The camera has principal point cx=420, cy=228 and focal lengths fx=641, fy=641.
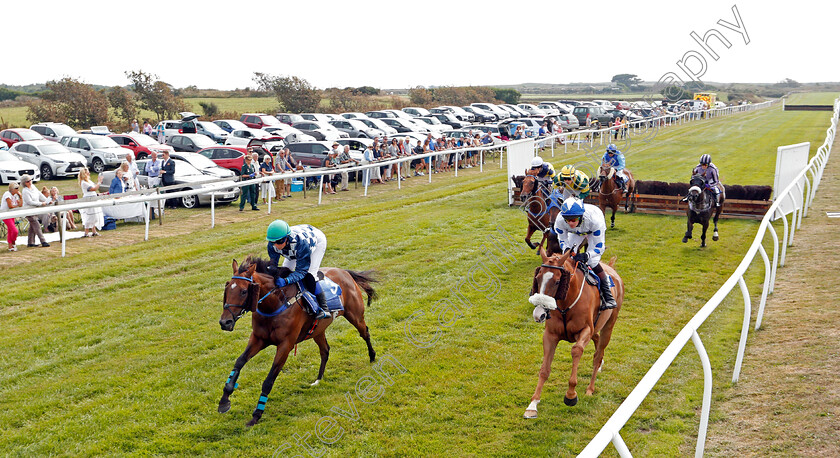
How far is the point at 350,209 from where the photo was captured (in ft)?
54.7

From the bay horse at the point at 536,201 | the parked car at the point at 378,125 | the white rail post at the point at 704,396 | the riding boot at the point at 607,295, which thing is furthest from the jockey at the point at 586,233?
the parked car at the point at 378,125

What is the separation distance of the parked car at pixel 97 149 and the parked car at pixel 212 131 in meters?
5.19

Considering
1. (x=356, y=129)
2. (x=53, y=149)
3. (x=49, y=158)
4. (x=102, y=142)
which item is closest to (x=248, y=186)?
(x=49, y=158)

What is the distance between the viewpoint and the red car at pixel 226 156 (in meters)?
22.3

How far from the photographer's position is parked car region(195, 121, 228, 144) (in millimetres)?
30580

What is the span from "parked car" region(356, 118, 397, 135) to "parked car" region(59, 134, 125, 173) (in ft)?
44.4

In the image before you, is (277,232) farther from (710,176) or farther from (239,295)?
(710,176)

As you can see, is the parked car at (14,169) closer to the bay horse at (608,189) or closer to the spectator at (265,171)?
the spectator at (265,171)

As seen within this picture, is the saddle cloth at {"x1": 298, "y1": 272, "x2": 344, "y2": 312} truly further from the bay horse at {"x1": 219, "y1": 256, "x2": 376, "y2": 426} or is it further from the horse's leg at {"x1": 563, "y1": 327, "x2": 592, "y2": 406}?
the horse's leg at {"x1": 563, "y1": 327, "x2": 592, "y2": 406}

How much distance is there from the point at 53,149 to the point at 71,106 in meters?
16.2

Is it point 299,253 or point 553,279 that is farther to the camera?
point 299,253

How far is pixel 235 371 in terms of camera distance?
582 centimetres

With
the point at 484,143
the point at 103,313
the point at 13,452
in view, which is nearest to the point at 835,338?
the point at 13,452

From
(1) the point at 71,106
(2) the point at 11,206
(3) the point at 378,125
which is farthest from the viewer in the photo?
(1) the point at 71,106
